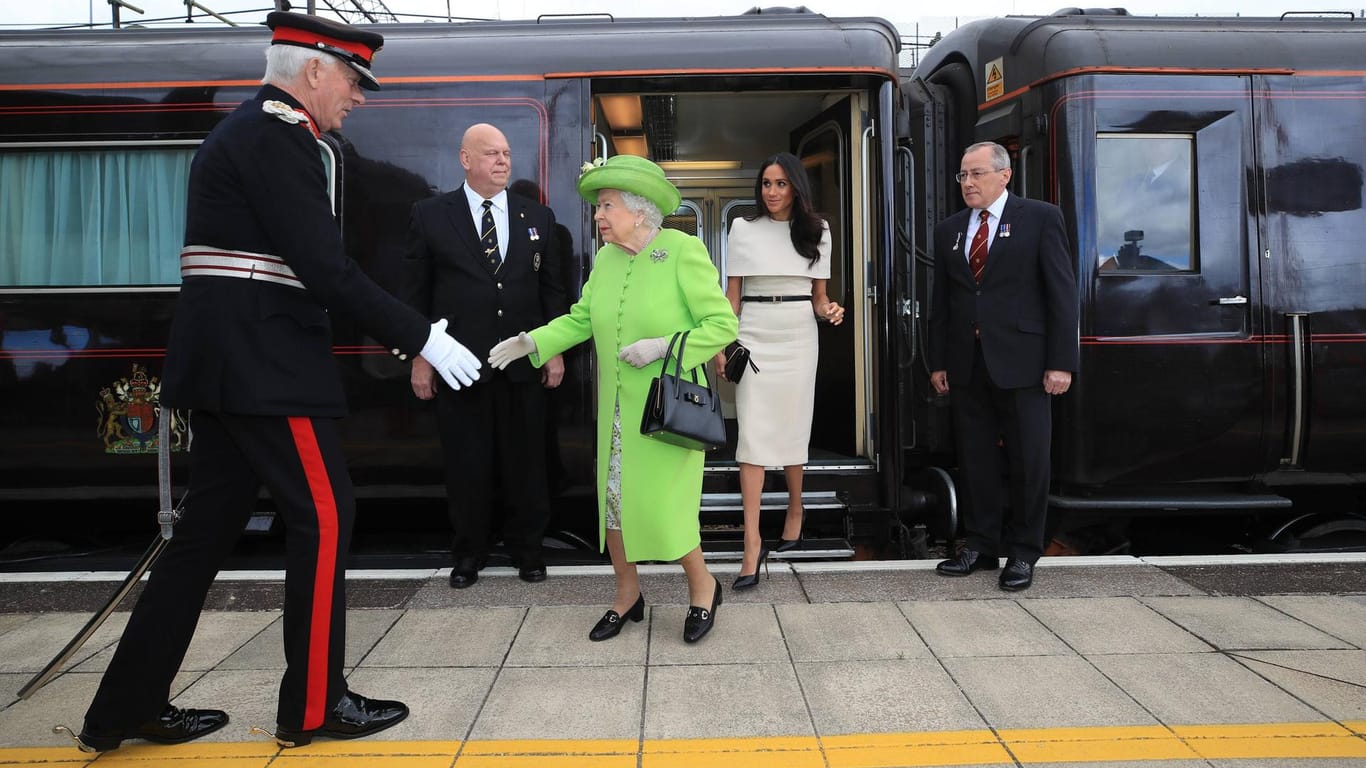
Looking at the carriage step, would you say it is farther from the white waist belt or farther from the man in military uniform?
the white waist belt

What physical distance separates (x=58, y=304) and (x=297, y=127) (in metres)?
3.10

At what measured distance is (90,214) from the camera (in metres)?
4.81

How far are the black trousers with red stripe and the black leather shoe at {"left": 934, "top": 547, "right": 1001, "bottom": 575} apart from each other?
2718 millimetres

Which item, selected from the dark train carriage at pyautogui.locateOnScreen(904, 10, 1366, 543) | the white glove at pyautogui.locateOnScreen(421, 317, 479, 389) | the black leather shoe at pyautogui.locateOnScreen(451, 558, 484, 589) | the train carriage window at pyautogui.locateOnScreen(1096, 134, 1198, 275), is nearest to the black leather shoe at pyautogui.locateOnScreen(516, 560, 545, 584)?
the black leather shoe at pyautogui.locateOnScreen(451, 558, 484, 589)

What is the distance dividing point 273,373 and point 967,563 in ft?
10.2

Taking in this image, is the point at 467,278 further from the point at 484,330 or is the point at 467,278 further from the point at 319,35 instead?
the point at 319,35

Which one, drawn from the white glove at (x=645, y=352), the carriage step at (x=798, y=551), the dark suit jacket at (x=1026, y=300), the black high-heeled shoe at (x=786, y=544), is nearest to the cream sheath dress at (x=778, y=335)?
the black high-heeled shoe at (x=786, y=544)

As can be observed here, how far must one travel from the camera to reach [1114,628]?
3.57 metres

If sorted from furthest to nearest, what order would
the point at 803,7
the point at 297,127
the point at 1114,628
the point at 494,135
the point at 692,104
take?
the point at 692,104 → the point at 803,7 → the point at 494,135 → the point at 1114,628 → the point at 297,127

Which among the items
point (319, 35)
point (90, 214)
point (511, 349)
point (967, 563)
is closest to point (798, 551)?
point (967, 563)

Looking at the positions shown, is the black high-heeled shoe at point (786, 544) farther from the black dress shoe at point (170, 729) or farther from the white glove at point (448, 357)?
the black dress shoe at point (170, 729)

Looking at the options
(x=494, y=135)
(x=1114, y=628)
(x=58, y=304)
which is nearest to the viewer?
(x=1114, y=628)

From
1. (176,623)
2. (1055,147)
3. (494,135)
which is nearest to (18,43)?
(494,135)

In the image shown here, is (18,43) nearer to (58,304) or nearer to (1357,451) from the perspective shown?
(58,304)
